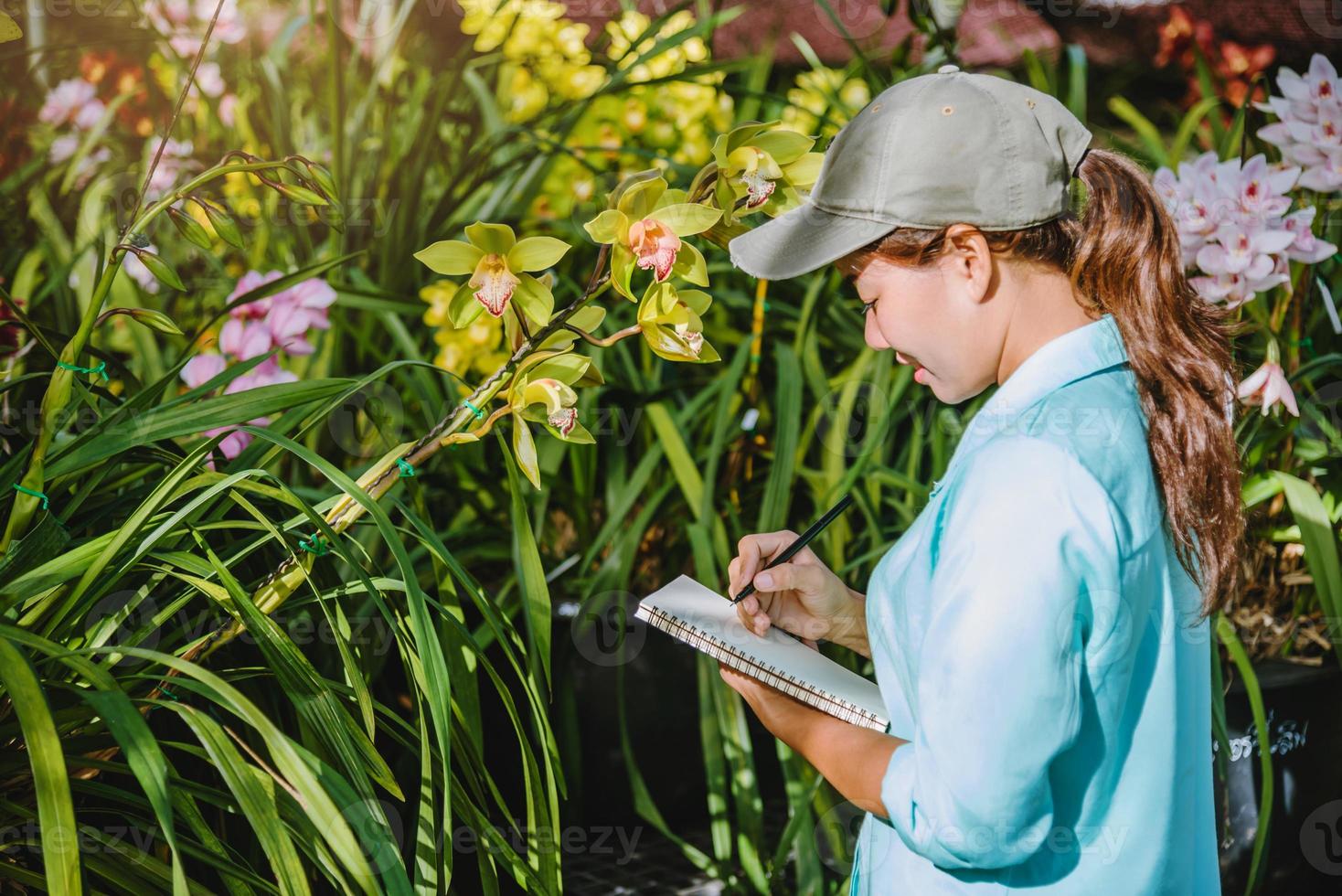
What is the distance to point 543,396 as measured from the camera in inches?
37.9

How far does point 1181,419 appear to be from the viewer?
0.82 m

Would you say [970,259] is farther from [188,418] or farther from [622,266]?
[188,418]

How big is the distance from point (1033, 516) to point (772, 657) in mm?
318

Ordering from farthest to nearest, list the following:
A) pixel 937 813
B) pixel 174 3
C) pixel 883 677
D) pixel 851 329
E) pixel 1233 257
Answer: pixel 174 3 < pixel 851 329 < pixel 1233 257 < pixel 883 677 < pixel 937 813

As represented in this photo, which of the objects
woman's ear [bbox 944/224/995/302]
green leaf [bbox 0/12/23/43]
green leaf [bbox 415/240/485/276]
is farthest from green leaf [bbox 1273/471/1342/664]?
green leaf [bbox 0/12/23/43]

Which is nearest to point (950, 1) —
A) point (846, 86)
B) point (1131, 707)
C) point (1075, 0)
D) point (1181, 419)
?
point (846, 86)

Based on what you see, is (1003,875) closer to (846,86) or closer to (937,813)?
(937,813)

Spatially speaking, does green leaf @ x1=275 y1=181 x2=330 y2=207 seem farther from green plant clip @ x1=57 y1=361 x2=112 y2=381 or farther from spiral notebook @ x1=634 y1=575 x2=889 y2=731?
spiral notebook @ x1=634 y1=575 x2=889 y2=731

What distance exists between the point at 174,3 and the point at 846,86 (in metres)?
1.49

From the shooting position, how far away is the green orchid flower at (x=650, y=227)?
958 millimetres

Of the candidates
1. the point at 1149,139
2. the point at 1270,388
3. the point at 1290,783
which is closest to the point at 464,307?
the point at 1270,388

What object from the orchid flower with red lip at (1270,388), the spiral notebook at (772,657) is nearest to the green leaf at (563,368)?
the spiral notebook at (772,657)

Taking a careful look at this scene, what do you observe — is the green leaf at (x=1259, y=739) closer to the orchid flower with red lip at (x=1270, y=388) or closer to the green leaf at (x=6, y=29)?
the orchid flower with red lip at (x=1270, y=388)

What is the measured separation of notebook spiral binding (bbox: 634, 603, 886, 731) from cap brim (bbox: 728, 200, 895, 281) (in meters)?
0.30
